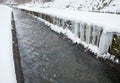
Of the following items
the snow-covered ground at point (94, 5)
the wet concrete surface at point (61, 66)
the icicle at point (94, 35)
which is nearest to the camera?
the wet concrete surface at point (61, 66)

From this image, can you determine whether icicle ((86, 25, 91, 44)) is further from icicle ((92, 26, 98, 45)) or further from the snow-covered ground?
the snow-covered ground

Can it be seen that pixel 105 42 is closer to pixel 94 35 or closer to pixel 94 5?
pixel 94 35

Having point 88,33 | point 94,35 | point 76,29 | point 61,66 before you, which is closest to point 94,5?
point 76,29

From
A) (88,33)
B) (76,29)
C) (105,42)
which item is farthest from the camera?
(76,29)

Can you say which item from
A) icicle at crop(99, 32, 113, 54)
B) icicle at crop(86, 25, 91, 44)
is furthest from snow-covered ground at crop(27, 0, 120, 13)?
icicle at crop(99, 32, 113, 54)

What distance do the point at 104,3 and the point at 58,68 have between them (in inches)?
267

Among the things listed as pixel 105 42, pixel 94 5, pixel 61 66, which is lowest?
pixel 61 66

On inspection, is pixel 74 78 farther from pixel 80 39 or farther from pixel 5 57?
pixel 80 39

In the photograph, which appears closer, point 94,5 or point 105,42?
point 105,42

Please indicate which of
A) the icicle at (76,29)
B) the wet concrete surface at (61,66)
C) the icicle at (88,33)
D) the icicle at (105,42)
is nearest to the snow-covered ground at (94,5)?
the icicle at (76,29)

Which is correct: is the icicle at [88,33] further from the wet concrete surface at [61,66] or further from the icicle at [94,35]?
the wet concrete surface at [61,66]

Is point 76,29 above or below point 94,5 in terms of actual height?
below

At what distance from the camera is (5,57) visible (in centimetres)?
392

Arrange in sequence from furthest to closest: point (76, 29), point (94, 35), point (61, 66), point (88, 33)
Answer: point (76, 29)
point (88, 33)
point (94, 35)
point (61, 66)
